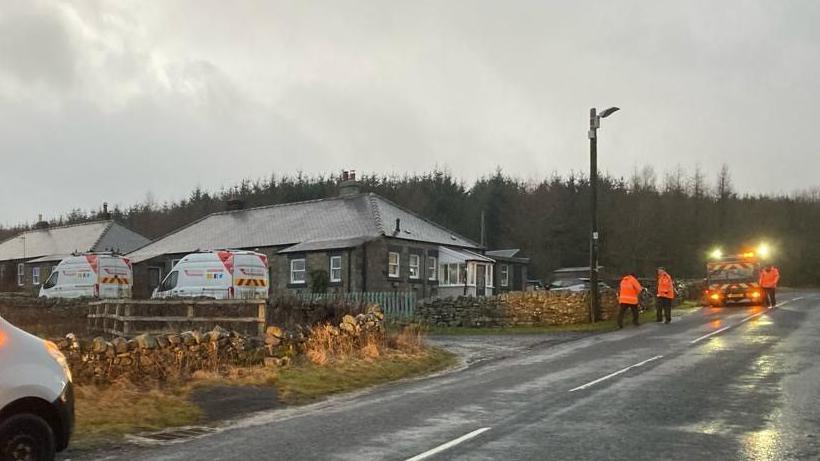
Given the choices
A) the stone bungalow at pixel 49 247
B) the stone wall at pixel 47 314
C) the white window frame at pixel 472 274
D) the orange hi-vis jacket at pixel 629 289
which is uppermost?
the stone bungalow at pixel 49 247

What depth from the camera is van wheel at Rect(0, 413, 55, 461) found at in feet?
18.9

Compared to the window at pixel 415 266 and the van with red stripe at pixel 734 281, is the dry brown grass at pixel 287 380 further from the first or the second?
the van with red stripe at pixel 734 281

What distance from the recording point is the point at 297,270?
38781mm

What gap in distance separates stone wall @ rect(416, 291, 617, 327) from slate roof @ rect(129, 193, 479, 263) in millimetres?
10148

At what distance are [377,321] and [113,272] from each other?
2339 centimetres

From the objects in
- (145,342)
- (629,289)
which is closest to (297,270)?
(629,289)

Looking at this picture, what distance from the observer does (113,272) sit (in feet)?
119

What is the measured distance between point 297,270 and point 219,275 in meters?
10.9

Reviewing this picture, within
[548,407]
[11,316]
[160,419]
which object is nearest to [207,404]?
[160,419]

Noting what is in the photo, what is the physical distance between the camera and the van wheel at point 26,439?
5.77m

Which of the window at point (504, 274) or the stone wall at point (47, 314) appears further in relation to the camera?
the window at point (504, 274)

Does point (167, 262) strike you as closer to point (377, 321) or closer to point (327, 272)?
point (327, 272)

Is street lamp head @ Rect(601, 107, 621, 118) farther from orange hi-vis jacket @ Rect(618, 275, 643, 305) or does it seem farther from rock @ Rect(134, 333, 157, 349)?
rock @ Rect(134, 333, 157, 349)

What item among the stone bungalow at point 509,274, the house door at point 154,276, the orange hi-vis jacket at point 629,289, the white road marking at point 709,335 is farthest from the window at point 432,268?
the white road marking at point 709,335
